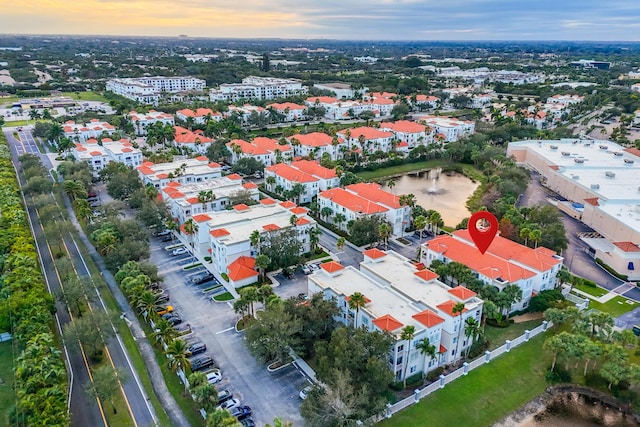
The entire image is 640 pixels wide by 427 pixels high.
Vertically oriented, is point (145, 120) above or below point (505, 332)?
above

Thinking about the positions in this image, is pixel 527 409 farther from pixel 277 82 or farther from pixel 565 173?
pixel 277 82

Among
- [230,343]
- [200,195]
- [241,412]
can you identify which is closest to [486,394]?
[241,412]

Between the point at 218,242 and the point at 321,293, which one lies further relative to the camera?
the point at 218,242

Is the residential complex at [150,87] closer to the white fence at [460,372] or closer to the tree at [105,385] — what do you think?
the tree at [105,385]

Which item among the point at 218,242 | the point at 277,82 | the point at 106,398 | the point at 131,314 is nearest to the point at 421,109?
the point at 277,82

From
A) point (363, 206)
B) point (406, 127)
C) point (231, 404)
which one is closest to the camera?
point (231, 404)

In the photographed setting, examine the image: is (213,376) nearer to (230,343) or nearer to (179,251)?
(230,343)

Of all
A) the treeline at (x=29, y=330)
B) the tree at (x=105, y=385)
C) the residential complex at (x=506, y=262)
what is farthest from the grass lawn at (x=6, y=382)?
the residential complex at (x=506, y=262)
